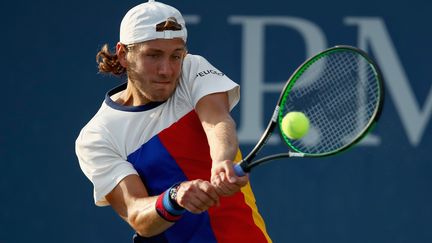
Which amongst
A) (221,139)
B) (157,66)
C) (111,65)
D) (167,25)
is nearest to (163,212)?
(221,139)

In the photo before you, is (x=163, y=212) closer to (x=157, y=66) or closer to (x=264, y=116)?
(x=157, y=66)

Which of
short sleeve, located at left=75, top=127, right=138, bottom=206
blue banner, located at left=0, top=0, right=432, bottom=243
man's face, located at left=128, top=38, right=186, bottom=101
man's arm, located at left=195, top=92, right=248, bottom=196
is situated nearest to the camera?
man's arm, located at left=195, top=92, right=248, bottom=196

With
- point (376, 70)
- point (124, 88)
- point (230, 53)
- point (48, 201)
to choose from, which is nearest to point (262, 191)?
point (230, 53)

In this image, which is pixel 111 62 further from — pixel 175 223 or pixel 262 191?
pixel 262 191

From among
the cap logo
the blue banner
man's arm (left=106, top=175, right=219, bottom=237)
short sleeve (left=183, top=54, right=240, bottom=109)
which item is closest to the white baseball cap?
the cap logo

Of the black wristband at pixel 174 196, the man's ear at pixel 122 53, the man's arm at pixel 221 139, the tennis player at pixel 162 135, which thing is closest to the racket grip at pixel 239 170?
the man's arm at pixel 221 139

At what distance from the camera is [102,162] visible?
450cm

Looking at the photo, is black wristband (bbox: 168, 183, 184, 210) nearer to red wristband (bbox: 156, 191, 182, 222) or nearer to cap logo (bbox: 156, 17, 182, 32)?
red wristband (bbox: 156, 191, 182, 222)

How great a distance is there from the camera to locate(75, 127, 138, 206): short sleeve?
4467mm

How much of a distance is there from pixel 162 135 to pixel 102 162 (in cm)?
25

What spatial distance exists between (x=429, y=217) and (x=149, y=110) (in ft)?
9.98

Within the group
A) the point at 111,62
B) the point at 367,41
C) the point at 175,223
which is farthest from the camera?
the point at 367,41

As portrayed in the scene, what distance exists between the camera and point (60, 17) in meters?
7.24

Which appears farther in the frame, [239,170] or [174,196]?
[174,196]
